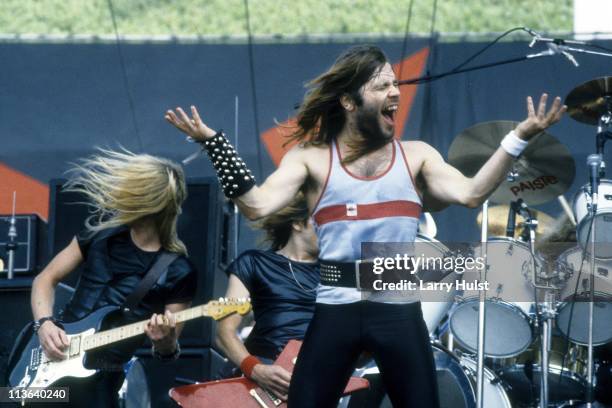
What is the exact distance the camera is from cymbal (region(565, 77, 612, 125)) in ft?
23.5

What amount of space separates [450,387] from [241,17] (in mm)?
4247

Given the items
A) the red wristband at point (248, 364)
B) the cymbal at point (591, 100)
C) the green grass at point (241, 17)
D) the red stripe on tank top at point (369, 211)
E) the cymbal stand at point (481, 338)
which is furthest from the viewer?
the green grass at point (241, 17)

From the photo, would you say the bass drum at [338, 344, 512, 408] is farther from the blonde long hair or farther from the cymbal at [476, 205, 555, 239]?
the cymbal at [476, 205, 555, 239]

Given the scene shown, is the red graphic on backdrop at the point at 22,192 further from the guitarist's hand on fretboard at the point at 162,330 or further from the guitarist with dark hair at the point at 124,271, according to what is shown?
the guitarist's hand on fretboard at the point at 162,330

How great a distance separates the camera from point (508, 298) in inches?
280

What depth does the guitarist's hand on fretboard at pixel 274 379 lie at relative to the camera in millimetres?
5527

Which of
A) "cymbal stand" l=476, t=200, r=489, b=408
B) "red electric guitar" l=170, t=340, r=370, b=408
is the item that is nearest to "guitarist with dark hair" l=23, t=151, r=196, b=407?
"red electric guitar" l=170, t=340, r=370, b=408

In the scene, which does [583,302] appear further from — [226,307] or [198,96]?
[198,96]

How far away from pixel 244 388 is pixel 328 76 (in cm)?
186

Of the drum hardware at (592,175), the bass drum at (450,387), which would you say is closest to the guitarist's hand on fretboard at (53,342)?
the bass drum at (450,387)

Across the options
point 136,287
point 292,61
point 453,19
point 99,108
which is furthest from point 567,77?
point 136,287

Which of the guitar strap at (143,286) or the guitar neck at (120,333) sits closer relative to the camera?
the guitar neck at (120,333)

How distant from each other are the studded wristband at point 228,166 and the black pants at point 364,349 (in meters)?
0.58

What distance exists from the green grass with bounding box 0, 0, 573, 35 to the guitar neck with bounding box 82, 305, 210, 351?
4089 millimetres
